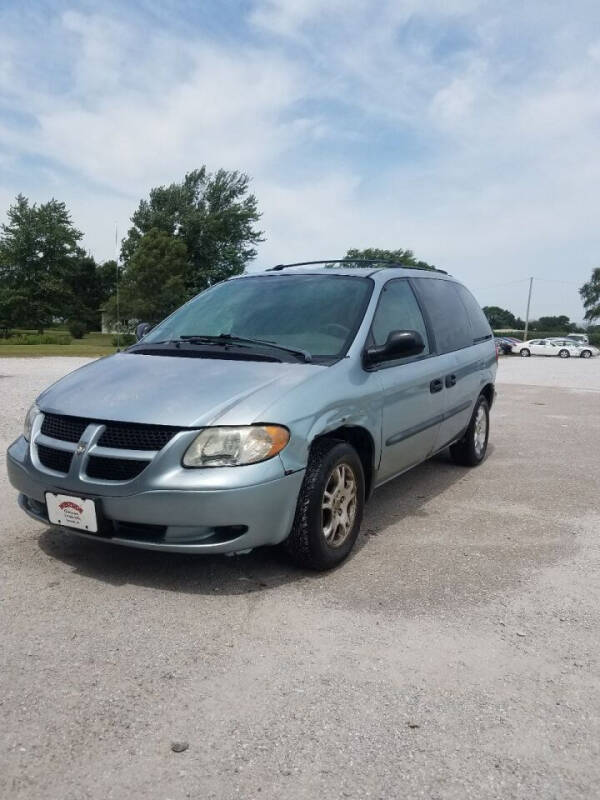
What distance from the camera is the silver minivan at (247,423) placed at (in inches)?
A: 124

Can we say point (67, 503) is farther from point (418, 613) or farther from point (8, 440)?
point (8, 440)

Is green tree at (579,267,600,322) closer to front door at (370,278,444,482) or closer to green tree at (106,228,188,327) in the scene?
green tree at (106,228,188,327)

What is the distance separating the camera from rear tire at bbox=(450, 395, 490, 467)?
6258 mm

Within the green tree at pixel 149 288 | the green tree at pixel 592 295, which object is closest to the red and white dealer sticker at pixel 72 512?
the green tree at pixel 149 288

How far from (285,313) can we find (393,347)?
2.53ft

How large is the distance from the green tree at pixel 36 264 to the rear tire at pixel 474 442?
162ft

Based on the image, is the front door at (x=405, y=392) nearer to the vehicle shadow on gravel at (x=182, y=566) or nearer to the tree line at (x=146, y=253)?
the vehicle shadow on gravel at (x=182, y=566)

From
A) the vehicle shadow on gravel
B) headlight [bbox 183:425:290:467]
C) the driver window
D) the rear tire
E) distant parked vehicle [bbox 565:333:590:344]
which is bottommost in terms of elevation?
distant parked vehicle [bbox 565:333:590:344]

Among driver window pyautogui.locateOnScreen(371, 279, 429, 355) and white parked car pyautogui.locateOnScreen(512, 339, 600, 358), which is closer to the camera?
driver window pyautogui.locateOnScreen(371, 279, 429, 355)

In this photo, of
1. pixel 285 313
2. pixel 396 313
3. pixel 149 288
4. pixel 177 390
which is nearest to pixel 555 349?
pixel 149 288

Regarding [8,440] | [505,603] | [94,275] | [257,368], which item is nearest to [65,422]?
[257,368]

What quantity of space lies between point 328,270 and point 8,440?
4.47m

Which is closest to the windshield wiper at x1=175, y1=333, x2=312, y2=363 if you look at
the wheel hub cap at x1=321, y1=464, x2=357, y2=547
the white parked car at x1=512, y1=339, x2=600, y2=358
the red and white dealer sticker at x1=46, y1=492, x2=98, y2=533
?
the wheel hub cap at x1=321, y1=464, x2=357, y2=547

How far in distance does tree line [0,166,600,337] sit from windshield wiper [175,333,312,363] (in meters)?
42.5
